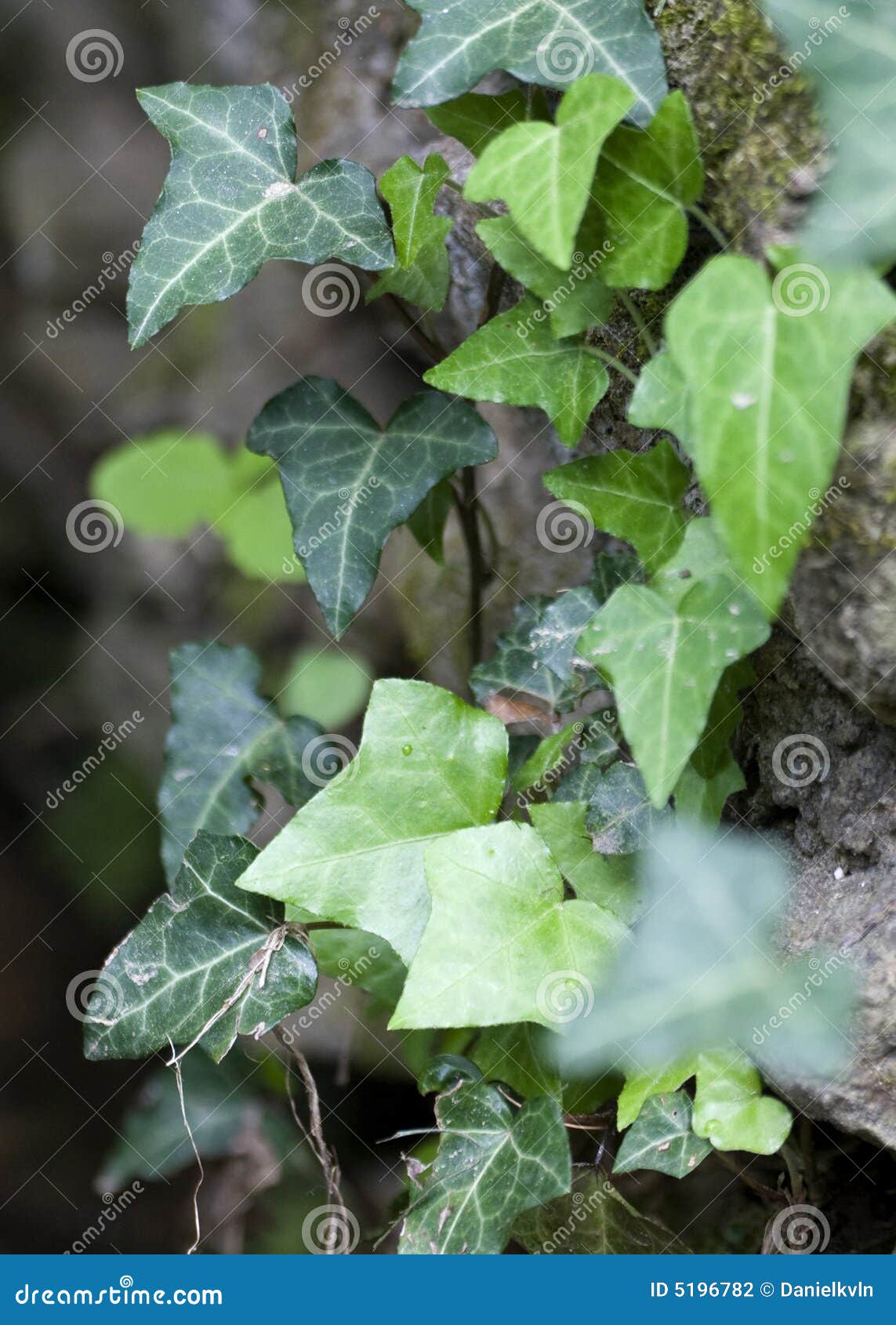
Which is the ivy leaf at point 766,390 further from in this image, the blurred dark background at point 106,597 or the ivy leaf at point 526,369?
the blurred dark background at point 106,597

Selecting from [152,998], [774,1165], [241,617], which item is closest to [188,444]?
[241,617]

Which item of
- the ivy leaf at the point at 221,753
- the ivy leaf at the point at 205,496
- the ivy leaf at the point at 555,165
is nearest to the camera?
the ivy leaf at the point at 555,165

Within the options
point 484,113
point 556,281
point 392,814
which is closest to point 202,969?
point 392,814

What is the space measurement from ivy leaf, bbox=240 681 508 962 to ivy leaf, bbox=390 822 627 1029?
6 centimetres

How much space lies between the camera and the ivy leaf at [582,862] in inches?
36.5

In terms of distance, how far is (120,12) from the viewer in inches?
60.7

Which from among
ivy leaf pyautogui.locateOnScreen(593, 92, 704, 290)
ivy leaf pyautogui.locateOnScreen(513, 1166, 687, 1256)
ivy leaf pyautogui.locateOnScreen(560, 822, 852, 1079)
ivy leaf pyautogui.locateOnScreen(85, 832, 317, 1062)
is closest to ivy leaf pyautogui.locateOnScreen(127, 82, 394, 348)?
ivy leaf pyautogui.locateOnScreen(593, 92, 704, 290)

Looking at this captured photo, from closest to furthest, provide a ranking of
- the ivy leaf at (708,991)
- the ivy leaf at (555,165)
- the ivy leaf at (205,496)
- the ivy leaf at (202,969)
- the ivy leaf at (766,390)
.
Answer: the ivy leaf at (766,390), the ivy leaf at (555,165), the ivy leaf at (708,991), the ivy leaf at (202,969), the ivy leaf at (205,496)

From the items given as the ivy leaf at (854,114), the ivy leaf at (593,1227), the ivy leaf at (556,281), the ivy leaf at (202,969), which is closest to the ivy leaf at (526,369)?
the ivy leaf at (556,281)

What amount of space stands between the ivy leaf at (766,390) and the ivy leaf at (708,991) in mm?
374

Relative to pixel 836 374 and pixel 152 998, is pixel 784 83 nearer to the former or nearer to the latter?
pixel 836 374

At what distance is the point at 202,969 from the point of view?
993 mm
